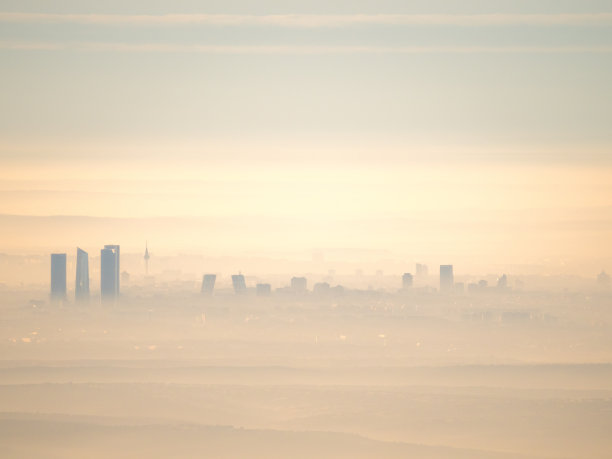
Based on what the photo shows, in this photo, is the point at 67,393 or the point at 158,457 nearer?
the point at 158,457

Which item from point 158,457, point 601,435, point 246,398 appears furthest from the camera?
point 246,398

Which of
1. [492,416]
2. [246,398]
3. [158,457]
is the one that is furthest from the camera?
[246,398]

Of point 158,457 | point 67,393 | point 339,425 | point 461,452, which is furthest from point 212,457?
point 67,393

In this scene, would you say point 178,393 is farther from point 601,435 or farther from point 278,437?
point 601,435

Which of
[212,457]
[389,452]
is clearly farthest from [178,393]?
[389,452]

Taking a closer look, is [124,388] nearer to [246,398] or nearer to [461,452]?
[246,398]

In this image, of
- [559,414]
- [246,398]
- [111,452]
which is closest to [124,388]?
[246,398]

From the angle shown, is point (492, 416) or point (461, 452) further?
point (492, 416)

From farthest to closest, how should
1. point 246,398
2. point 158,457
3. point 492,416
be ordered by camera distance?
point 246,398 → point 492,416 → point 158,457

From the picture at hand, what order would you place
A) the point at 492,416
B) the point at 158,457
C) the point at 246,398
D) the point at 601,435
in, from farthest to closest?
the point at 246,398, the point at 492,416, the point at 601,435, the point at 158,457
